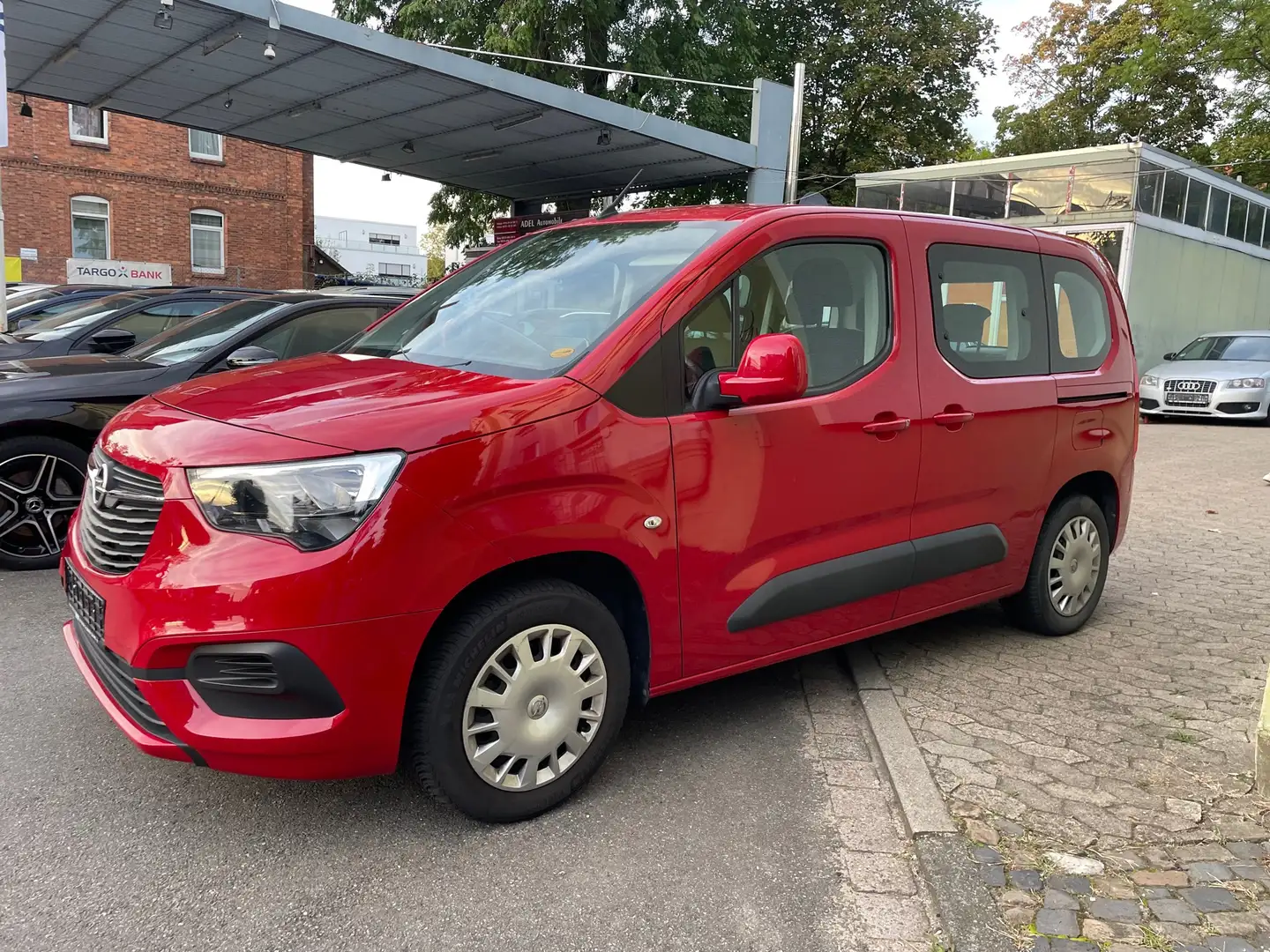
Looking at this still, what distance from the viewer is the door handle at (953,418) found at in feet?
12.7

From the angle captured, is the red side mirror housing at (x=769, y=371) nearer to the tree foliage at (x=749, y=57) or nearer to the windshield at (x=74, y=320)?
the windshield at (x=74, y=320)

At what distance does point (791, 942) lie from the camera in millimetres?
2488

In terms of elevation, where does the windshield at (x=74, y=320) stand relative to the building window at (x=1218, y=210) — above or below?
below

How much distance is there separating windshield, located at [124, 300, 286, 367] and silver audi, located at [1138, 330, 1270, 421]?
14.7 meters

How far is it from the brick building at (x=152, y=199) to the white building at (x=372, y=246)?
28.5 m

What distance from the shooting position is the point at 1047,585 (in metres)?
4.68

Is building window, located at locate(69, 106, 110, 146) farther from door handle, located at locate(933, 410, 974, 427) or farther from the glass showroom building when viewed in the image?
door handle, located at locate(933, 410, 974, 427)

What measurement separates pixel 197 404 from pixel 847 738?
2558 millimetres

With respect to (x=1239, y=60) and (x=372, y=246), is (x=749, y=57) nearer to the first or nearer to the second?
(x=1239, y=60)

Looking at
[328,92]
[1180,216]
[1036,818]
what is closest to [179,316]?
[328,92]

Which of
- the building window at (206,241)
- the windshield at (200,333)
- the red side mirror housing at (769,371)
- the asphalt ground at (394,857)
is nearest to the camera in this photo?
the asphalt ground at (394,857)

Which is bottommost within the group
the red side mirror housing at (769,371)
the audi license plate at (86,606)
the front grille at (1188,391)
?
the audi license plate at (86,606)

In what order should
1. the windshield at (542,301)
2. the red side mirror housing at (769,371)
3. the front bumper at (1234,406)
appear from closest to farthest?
the red side mirror housing at (769,371) → the windshield at (542,301) → the front bumper at (1234,406)

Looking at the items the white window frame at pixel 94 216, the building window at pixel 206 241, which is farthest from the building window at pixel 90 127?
the building window at pixel 206 241
